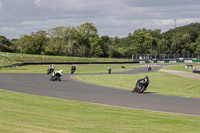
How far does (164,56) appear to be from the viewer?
11500 centimetres

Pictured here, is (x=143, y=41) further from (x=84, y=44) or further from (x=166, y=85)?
(x=166, y=85)

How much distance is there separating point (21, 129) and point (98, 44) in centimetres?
11985

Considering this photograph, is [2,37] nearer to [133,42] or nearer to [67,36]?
[67,36]

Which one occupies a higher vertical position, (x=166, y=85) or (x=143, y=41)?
(x=143, y=41)

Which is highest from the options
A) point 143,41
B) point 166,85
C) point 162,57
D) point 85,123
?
point 143,41

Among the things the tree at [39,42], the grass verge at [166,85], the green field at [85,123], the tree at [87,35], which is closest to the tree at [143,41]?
the tree at [87,35]

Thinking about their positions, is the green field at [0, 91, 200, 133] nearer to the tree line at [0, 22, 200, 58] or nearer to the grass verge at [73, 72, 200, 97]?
the grass verge at [73, 72, 200, 97]

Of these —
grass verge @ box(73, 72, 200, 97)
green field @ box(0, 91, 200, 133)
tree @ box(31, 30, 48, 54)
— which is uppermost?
tree @ box(31, 30, 48, 54)

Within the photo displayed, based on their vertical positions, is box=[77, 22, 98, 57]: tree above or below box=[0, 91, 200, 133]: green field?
above

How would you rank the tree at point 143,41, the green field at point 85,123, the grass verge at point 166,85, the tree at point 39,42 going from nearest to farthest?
the green field at point 85,123, the grass verge at point 166,85, the tree at point 39,42, the tree at point 143,41

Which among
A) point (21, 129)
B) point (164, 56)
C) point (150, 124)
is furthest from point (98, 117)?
point (164, 56)

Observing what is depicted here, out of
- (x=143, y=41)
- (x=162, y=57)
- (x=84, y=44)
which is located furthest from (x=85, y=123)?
(x=143, y=41)

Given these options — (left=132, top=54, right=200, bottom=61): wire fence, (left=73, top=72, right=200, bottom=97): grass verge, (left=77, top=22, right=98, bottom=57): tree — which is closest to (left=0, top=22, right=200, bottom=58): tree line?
(left=77, top=22, right=98, bottom=57): tree

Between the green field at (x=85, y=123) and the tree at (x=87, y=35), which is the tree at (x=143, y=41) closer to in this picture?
the tree at (x=87, y=35)
